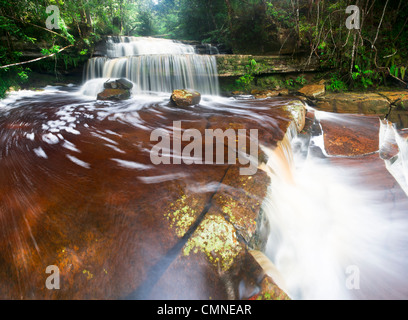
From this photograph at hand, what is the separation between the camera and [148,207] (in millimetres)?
1767

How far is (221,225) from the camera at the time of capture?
1.59 metres

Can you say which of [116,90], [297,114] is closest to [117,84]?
[116,90]

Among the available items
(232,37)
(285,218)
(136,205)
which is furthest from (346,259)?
(232,37)

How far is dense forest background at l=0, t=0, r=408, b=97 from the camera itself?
6375mm

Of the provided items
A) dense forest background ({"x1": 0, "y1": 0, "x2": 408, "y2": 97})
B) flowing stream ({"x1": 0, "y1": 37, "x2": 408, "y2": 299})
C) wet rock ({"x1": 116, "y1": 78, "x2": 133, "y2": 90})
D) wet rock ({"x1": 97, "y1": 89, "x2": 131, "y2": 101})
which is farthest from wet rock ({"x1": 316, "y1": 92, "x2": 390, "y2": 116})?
wet rock ({"x1": 116, "y1": 78, "x2": 133, "y2": 90})

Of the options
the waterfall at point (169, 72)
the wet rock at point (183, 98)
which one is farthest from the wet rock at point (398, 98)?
the wet rock at point (183, 98)

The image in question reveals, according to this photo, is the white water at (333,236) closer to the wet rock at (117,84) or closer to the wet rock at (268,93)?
the wet rock at (268,93)

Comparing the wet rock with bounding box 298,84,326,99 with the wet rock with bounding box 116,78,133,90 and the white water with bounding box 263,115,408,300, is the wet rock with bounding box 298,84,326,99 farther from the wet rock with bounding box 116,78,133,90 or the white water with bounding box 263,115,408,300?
the wet rock with bounding box 116,78,133,90

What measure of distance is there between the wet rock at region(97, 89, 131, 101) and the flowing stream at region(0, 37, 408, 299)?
2.28m

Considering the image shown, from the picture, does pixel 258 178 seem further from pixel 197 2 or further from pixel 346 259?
pixel 197 2

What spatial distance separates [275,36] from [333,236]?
850cm

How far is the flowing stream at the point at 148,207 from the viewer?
1408 mm

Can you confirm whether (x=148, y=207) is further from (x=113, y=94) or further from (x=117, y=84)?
(x=117, y=84)
